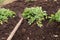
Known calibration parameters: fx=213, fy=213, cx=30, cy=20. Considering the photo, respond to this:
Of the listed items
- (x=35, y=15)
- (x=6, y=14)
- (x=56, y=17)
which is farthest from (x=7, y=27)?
(x=56, y=17)

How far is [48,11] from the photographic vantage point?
21.7 ft

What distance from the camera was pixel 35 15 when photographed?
20.3 ft

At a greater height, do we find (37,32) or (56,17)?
(56,17)

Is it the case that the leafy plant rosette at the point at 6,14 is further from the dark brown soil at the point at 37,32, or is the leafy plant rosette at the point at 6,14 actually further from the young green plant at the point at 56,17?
the young green plant at the point at 56,17

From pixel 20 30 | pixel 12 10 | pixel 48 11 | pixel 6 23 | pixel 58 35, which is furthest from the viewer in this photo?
pixel 12 10

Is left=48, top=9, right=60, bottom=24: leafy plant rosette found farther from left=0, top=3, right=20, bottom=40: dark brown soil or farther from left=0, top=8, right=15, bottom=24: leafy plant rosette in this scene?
left=0, top=8, right=15, bottom=24: leafy plant rosette

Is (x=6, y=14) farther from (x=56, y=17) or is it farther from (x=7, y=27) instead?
(x=56, y=17)

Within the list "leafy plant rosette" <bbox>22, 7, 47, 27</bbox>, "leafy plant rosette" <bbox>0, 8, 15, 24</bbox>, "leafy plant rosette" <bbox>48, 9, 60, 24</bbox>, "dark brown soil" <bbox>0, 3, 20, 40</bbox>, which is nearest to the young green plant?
"leafy plant rosette" <bbox>48, 9, 60, 24</bbox>

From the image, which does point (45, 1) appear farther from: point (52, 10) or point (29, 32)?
point (29, 32)

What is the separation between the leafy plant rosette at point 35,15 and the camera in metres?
6.02

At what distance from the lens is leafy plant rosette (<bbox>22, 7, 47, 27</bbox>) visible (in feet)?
19.7

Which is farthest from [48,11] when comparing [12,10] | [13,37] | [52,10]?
[13,37]

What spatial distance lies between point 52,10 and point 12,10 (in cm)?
134

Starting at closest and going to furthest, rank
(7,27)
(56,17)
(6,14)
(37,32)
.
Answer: (37,32) < (56,17) < (7,27) < (6,14)
